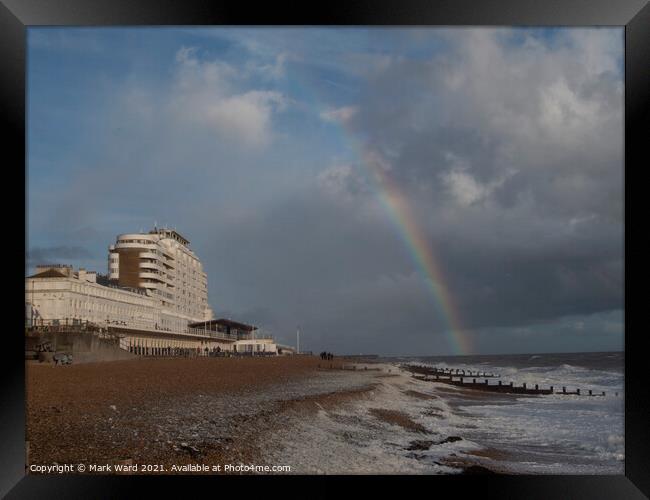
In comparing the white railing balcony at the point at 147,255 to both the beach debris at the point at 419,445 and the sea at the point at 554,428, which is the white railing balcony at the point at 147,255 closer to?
the sea at the point at 554,428

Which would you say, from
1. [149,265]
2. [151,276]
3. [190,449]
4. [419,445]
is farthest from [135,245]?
[419,445]

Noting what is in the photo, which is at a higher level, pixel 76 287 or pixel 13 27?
pixel 13 27

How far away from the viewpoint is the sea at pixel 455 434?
29.6 ft

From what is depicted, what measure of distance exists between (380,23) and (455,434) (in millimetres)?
8795

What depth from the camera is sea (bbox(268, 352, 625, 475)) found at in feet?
29.6

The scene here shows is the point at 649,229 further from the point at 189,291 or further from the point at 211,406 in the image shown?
the point at 189,291

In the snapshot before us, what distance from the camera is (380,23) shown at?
4473mm

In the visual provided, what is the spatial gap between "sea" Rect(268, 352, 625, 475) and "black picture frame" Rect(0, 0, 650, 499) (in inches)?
99.7

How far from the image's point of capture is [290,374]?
58.2 feet

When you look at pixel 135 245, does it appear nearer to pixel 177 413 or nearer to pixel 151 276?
pixel 151 276

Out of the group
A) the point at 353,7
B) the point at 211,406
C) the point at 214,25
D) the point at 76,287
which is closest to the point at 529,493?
the point at 353,7

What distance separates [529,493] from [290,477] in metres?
1.94

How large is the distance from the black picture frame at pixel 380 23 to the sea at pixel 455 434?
2531mm

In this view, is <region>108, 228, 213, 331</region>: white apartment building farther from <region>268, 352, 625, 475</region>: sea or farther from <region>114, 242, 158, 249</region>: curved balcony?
<region>268, 352, 625, 475</region>: sea
